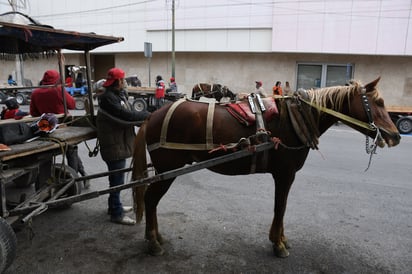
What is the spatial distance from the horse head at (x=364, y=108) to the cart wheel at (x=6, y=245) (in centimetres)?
298

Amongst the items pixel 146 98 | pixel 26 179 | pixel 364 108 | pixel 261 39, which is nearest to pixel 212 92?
pixel 146 98

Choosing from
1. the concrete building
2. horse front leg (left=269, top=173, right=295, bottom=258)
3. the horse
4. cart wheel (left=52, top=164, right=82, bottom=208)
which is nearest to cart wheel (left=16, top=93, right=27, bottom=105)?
the concrete building

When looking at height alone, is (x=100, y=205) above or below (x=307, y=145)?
below

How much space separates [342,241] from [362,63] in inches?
724

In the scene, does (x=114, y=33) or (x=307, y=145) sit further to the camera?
(x=114, y=33)

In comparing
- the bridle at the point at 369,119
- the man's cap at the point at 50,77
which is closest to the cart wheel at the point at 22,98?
the man's cap at the point at 50,77

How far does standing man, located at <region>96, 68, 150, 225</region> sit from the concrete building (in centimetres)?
1685

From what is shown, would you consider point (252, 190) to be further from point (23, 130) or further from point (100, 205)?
point (23, 130)

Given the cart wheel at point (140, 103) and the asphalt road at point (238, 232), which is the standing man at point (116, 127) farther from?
the cart wheel at point (140, 103)

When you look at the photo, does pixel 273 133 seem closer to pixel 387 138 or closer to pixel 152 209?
pixel 387 138

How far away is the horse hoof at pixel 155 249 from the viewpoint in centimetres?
360

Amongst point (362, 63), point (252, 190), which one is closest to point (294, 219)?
point (252, 190)

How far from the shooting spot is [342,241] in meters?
3.93

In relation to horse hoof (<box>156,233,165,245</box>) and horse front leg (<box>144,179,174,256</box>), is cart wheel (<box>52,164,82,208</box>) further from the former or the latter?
horse hoof (<box>156,233,165,245</box>)
